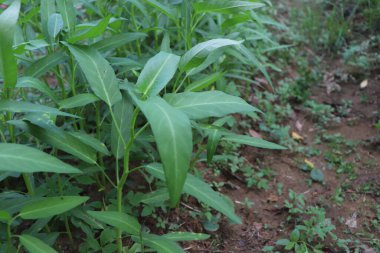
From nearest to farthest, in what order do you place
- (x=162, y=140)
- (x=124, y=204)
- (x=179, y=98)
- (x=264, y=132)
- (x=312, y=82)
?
(x=162, y=140) < (x=179, y=98) < (x=124, y=204) < (x=264, y=132) < (x=312, y=82)

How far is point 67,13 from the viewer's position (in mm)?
1766

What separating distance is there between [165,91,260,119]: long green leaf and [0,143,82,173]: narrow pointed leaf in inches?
15.5

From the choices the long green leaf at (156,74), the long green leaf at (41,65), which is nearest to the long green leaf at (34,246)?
the long green leaf at (156,74)

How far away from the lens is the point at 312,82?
3.37 metres

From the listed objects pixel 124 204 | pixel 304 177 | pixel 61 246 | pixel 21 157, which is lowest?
pixel 304 177

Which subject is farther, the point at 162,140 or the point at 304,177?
the point at 304,177

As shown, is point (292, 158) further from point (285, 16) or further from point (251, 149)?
point (285, 16)

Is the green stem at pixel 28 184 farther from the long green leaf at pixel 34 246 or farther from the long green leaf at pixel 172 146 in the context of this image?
the long green leaf at pixel 172 146

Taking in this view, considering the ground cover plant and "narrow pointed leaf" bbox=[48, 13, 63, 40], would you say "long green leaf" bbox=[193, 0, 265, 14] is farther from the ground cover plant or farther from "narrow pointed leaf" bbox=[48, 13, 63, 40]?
"narrow pointed leaf" bbox=[48, 13, 63, 40]

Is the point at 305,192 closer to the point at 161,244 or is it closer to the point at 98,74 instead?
the point at 161,244

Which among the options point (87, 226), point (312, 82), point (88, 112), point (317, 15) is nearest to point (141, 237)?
point (87, 226)

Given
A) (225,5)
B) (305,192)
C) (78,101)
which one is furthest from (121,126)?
(305,192)

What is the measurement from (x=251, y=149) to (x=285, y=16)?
6.88 ft

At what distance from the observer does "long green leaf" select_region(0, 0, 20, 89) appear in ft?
4.15
